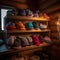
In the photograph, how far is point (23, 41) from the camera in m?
1.85

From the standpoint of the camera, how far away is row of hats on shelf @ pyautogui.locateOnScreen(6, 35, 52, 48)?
5.69 ft

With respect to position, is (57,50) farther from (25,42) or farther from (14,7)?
(14,7)

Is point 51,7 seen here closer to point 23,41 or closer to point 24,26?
point 24,26

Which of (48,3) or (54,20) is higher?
(48,3)

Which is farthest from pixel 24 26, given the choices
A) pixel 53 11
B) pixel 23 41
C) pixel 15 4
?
pixel 53 11

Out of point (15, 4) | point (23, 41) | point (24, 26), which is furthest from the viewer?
point (15, 4)

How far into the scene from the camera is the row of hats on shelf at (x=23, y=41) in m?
1.74

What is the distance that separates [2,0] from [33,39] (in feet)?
3.69

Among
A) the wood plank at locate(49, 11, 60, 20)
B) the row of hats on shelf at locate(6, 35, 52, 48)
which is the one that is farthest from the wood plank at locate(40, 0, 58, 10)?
the row of hats on shelf at locate(6, 35, 52, 48)

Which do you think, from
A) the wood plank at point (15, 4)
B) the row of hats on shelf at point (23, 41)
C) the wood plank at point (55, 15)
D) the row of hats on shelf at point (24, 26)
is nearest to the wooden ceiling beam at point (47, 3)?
the wood plank at point (55, 15)

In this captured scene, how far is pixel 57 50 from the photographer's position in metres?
2.13

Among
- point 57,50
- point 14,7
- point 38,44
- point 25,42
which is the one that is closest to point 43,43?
point 38,44

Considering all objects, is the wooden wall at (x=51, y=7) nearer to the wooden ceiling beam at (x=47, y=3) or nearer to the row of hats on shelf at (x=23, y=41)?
the wooden ceiling beam at (x=47, y=3)

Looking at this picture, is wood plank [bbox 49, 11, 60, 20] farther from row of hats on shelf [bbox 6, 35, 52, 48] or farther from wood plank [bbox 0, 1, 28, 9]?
wood plank [bbox 0, 1, 28, 9]
